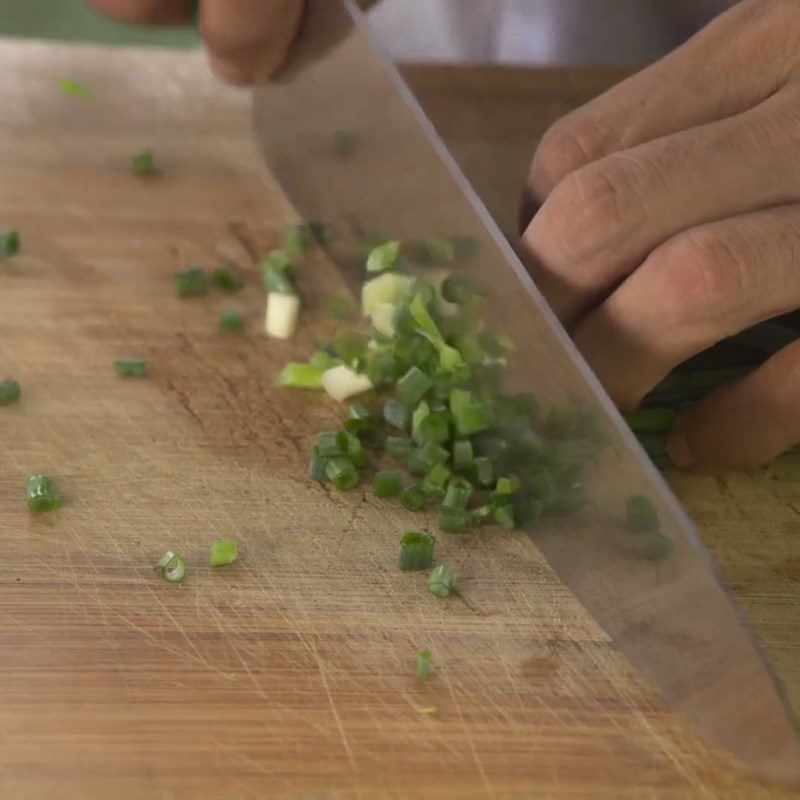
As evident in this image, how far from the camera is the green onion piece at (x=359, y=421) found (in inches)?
58.4

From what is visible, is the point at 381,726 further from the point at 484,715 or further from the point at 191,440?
the point at 191,440

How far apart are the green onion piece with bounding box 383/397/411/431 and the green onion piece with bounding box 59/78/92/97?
0.97 meters

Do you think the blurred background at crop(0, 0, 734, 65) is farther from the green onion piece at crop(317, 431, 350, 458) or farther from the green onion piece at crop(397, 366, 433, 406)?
the green onion piece at crop(317, 431, 350, 458)

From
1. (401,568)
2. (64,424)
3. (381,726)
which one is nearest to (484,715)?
(381,726)

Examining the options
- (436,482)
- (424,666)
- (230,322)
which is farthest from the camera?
(230,322)

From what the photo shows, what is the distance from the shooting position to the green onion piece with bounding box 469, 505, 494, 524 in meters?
1.39

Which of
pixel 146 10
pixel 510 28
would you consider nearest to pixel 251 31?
pixel 146 10

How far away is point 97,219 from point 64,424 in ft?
1.63

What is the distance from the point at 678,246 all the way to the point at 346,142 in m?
0.61

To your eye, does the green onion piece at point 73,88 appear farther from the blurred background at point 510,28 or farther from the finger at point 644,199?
the finger at point 644,199

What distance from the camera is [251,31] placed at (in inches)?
63.5

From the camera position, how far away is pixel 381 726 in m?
1.16

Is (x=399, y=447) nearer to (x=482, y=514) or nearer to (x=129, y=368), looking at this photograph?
(x=482, y=514)

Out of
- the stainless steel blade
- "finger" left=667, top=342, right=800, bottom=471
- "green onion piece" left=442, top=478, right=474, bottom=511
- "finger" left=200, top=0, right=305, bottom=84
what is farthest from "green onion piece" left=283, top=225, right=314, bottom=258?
"finger" left=667, top=342, right=800, bottom=471
